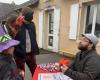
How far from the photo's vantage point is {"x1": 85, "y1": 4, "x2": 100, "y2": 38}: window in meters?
9.28

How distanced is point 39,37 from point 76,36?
4.89 metres

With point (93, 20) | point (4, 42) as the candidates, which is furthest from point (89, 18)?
point (4, 42)

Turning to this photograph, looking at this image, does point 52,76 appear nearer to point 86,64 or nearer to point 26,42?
point 86,64

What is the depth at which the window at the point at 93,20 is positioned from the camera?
928 cm

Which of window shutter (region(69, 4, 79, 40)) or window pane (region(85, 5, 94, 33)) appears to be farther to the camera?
window shutter (region(69, 4, 79, 40))

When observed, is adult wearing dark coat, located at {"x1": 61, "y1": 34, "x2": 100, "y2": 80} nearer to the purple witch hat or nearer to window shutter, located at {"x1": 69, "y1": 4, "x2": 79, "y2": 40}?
the purple witch hat

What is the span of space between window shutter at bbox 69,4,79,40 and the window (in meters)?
0.51

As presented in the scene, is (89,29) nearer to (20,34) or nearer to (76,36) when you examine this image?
(76,36)

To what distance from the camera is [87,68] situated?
3.11 metres

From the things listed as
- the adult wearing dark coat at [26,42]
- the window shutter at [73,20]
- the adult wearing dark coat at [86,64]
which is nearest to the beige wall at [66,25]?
the window shutter at [73,20]

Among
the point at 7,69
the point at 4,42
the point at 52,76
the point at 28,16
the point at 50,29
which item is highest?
the point at 28,16

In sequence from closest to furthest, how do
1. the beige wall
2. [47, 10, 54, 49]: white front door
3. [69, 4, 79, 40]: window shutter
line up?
1. the beige wall
2. [69, 4, 79, 40]: window shutter
3. [47, 10, 54, 49]: white front door

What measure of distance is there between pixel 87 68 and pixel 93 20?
6.55 m

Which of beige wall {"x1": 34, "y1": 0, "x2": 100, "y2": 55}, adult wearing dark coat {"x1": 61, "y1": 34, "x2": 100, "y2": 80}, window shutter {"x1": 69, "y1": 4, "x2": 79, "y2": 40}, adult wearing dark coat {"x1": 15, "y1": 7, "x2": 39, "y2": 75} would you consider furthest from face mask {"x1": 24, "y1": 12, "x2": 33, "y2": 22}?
window shutter {"x1": 69, "y1": 4, "x2": 79, "y2": 40}
